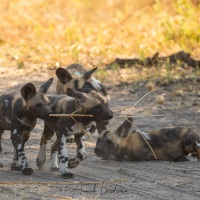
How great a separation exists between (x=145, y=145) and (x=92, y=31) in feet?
23.9

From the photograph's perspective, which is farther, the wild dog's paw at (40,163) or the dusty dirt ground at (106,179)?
the wild dog's paw at (40,163)

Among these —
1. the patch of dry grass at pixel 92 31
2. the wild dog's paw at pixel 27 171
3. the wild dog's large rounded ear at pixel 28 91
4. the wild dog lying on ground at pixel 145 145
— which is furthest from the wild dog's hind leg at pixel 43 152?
the patch of dry grass at pixel 92 31

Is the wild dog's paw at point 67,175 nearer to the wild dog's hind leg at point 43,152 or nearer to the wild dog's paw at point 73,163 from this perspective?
the wild dog's paw at point 73,163

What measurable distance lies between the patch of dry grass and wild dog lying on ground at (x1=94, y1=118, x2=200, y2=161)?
3.91 metres

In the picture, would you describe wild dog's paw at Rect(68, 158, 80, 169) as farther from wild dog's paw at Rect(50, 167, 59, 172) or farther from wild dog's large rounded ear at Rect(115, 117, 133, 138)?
wild dog's large rounded ear at Rect(115, 117, 133, 138)

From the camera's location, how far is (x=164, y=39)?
41.6 ft

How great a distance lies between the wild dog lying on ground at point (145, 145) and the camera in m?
6.81

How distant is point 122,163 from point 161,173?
2.26ft

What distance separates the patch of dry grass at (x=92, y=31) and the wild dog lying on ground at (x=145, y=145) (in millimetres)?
3908

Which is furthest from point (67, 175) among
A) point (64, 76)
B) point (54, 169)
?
point (64, 76)

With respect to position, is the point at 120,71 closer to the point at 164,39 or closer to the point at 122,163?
the point at 164,39

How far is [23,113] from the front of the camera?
5.95 meters

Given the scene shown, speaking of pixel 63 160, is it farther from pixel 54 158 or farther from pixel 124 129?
pixel 124 129

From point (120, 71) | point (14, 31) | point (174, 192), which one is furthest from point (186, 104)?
point (14, 31)
